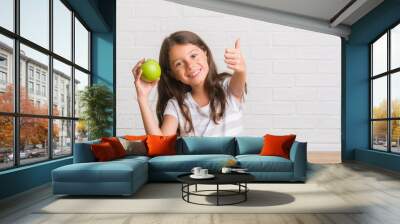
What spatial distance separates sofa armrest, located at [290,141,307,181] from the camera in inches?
236

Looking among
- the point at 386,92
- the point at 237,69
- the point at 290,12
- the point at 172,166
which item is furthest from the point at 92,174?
the point at 386,92

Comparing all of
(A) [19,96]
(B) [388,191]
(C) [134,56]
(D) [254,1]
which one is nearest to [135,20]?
(C) [134,56]

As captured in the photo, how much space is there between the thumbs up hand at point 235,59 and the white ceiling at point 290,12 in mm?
689

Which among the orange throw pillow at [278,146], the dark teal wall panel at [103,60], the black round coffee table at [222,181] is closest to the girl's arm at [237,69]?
the orange throw pillow at [278,146]

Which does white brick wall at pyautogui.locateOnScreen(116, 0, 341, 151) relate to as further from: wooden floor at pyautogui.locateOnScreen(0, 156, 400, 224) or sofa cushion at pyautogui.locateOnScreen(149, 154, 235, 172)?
wooden floor at pyautogui.locateOnScreen(0, 156, 400, 224)

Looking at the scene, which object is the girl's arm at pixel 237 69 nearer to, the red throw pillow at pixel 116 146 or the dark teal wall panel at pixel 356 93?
the dark teal wall panel at pixel 356 93

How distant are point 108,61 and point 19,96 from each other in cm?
343

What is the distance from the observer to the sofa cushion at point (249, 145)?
6852 millimetres

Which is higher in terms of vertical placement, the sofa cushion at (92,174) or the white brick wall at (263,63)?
the white brick wall at (263,63)

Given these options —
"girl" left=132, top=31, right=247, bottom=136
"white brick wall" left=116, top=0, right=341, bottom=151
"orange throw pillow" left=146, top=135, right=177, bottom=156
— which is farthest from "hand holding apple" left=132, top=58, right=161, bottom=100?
"orange throw pillow" left=146, top=135, right=177, bottom=156

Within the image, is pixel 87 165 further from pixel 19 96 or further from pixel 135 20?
pixel 135 20

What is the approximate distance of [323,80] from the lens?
28.1 ft

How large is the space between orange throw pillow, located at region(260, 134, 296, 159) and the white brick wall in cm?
179

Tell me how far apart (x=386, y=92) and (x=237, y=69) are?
305cm
